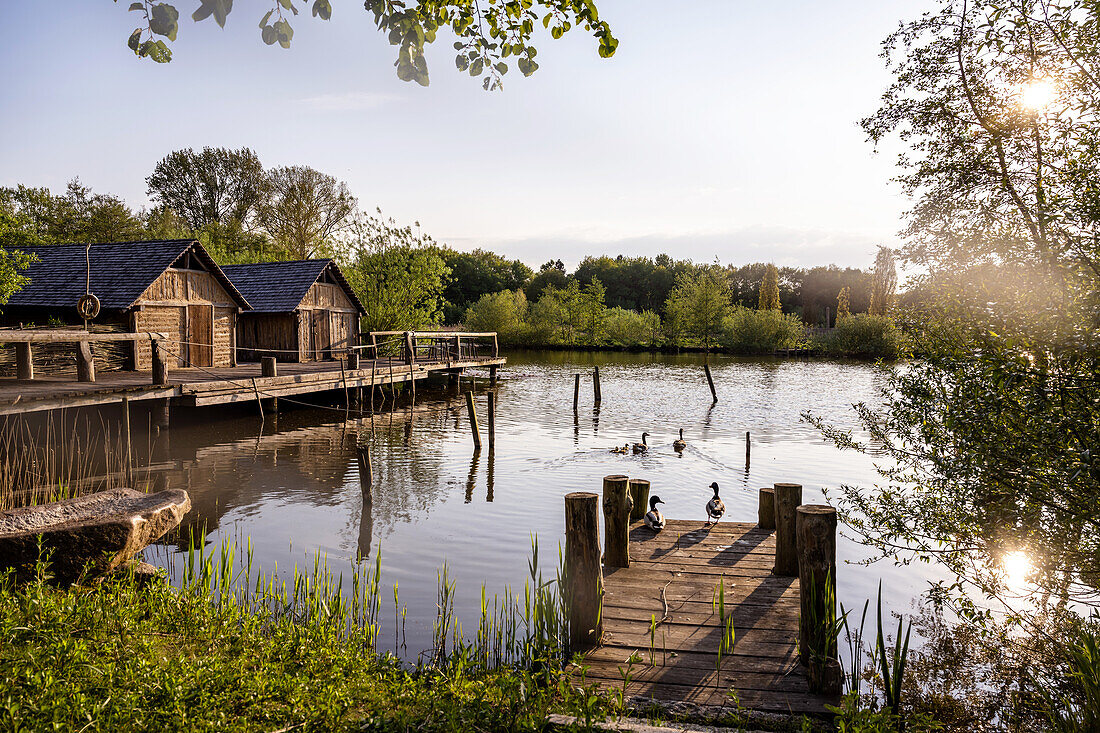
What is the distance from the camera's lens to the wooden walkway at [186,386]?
48.9 ft

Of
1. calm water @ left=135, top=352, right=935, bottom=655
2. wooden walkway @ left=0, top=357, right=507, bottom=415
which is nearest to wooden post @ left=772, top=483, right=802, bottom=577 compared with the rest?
calm water @ left=135, top=352, right=935, bottom=655

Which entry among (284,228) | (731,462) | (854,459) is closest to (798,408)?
(854,459)

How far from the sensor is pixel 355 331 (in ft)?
119

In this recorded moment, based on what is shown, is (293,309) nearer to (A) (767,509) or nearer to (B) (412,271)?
(B) (412,271)

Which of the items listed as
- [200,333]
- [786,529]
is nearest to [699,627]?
[786,529]

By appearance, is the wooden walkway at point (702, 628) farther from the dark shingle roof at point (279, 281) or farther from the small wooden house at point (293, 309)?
the dark shingle roof at point (279, 281)

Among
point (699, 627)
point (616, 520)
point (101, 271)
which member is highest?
point (101, 271)

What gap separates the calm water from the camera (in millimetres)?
10469

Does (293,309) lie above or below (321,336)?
above

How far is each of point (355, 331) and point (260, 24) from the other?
112 feet

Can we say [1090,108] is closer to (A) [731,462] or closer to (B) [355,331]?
(A) [731,462]

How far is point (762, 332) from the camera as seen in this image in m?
65.6

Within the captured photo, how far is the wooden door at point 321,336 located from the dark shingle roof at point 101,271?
284 inches

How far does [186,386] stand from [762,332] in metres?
57.0
